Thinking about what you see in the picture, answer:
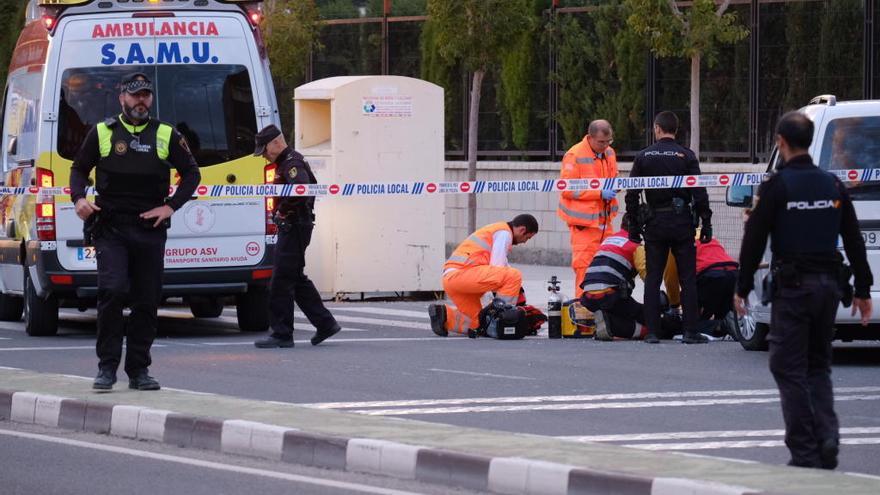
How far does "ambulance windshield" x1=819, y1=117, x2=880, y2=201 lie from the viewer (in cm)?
1276

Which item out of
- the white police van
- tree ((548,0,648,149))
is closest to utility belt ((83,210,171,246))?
the white police van

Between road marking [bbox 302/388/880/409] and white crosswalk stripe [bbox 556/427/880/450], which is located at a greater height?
white crosswalk stripe [bbox 556/427/880/450]

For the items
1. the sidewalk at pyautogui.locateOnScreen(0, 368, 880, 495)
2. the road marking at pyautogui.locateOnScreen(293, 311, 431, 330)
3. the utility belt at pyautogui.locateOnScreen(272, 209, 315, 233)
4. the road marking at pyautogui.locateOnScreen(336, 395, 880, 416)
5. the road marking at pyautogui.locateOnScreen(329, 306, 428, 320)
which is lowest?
the road marking at pyautogui.locateOnScreen(329, 306, 428, 320)

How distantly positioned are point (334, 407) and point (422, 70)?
57.5ft

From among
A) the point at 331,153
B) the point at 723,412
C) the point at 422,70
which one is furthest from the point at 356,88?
the point at 723,412

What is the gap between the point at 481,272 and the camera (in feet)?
50.1

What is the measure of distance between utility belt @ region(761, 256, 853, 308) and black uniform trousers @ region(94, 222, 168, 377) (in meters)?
4.00

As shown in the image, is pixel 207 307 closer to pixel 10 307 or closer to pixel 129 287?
pixel 10 307

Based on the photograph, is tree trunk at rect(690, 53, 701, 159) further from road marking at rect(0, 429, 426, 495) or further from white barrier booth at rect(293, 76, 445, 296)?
road marking at rect(0, 429, 426, 495)

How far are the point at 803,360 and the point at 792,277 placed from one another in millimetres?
363

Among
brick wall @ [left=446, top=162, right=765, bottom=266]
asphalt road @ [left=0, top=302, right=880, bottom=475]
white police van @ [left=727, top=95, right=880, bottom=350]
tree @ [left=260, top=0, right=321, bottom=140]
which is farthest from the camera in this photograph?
tree @ [left=260, top=0, right=321, bottom=140]

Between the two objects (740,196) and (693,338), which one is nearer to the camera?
(740,196)

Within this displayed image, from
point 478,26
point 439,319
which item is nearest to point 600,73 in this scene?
point 478,26

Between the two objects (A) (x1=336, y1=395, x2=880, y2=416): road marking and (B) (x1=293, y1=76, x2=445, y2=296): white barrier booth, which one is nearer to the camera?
(A) (x1=336, y1=395, x2=880, y2=416): road marking
